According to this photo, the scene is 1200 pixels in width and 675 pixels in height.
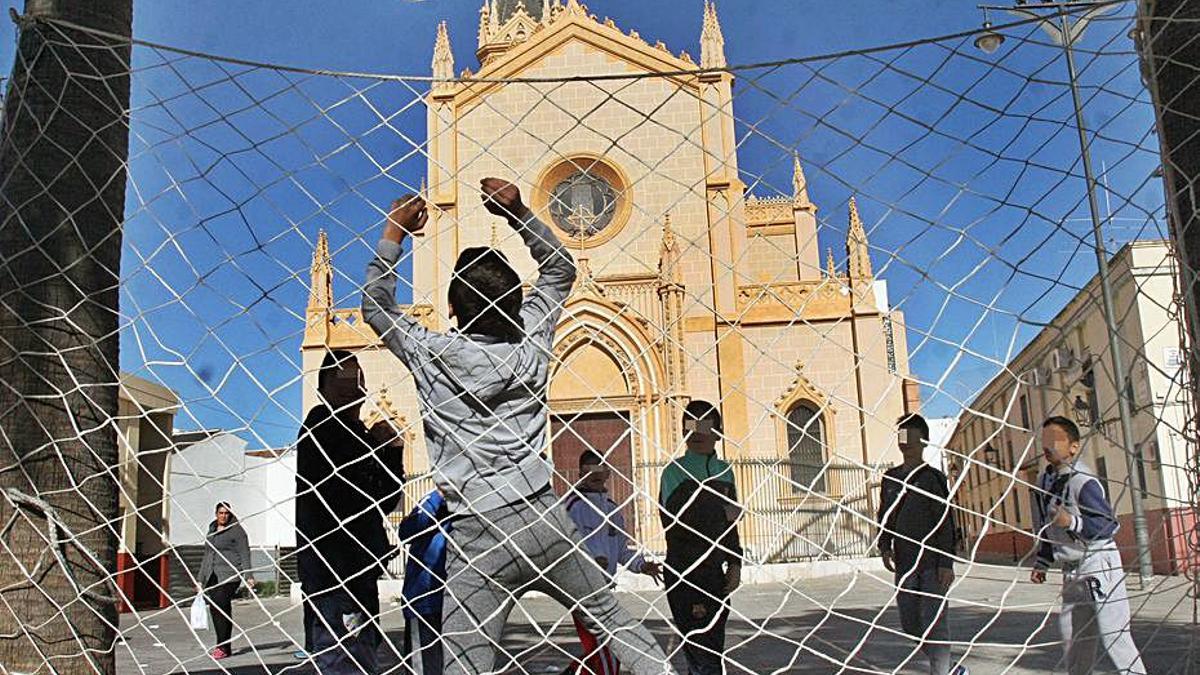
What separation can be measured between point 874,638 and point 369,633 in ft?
13.5

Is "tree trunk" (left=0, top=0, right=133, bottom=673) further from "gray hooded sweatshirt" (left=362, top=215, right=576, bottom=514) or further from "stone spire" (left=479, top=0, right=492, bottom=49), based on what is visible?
"stone spire" (left=479, top=0, right=492, bottom=49)

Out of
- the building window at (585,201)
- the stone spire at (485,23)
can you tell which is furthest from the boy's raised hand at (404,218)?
the stone spire at (485,23)

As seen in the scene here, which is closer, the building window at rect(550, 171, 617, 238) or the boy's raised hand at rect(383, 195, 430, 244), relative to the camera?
the boy's raised hand at rect(383, 195, 430, 244)

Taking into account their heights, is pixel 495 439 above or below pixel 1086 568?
above

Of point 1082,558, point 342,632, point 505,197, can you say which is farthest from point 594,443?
point 505,197

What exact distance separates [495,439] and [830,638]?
17.3 feet

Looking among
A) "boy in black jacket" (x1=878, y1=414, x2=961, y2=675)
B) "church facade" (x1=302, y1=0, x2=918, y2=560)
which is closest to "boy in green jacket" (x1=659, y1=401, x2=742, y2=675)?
"boy in black jacket" (x1=878, y1=414, x2=961, y2=675)

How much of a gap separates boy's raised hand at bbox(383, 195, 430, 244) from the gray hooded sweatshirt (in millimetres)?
101

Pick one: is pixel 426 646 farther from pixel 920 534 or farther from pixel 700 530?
pixel 920 534

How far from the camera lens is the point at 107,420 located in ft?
10.7

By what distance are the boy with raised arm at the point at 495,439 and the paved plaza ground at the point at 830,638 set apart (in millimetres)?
721

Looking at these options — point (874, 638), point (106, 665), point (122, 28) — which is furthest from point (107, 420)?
point (874, 638)

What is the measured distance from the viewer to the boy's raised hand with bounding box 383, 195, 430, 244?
10.1ft

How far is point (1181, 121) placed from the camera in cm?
291
